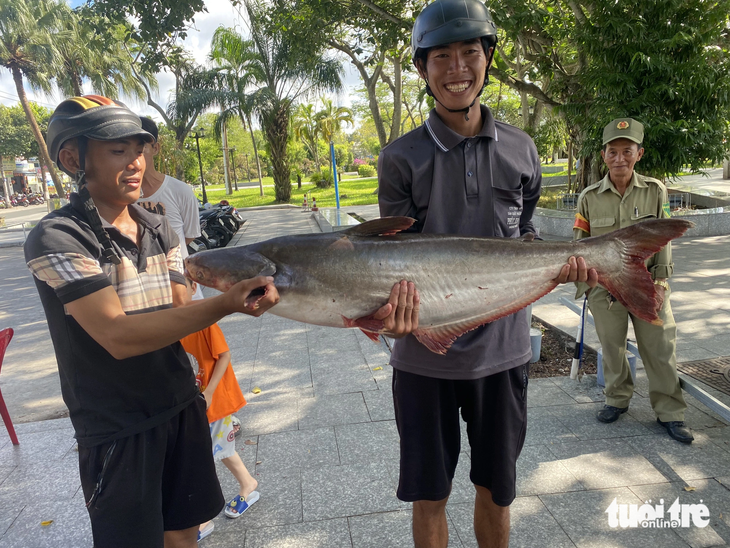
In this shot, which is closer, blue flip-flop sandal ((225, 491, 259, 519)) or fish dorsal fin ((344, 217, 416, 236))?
fish dorsal fin ((344, 217, 416, 236))

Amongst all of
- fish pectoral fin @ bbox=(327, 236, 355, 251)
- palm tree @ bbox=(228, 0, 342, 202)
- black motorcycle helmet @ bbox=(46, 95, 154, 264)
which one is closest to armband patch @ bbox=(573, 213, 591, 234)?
fish pectoral fin @ bbox=(327, 236, 355, 251)

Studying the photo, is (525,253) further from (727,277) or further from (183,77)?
(183,77)

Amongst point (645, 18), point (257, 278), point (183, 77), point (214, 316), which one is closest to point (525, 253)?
point (257, 278)

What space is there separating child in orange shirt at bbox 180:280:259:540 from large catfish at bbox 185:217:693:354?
1.27 meters

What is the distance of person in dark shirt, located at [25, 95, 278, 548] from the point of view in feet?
5.24

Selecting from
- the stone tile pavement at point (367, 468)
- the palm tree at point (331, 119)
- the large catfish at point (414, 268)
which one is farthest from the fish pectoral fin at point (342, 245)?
the palm tree at point (331, 119)

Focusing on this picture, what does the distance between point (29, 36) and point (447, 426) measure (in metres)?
29.2

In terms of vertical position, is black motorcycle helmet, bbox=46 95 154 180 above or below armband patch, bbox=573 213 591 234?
above

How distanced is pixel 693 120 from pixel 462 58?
762 cm

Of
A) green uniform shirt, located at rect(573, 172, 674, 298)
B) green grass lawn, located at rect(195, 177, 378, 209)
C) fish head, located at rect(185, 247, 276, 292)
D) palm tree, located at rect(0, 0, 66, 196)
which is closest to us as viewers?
fish head, located at rect(185, 247, 276, 292)

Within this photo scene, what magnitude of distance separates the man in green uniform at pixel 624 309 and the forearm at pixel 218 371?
2.79 metres

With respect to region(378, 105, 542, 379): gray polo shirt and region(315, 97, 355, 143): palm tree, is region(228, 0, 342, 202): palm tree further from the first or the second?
region(378, 105, 542, 379): gray polo shirt

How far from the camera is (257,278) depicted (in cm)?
171

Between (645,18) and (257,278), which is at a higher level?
(645,18)
